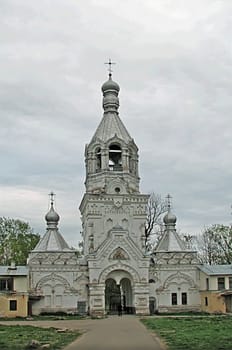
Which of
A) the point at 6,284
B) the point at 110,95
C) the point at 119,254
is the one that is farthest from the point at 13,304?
the point at 110,95

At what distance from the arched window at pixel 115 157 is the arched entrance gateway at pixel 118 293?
394 inches

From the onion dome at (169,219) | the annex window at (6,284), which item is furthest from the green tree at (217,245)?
the annex window at (6,284)

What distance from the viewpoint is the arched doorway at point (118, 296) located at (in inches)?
2032

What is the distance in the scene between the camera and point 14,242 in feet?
204

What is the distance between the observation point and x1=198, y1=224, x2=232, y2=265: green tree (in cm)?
6081

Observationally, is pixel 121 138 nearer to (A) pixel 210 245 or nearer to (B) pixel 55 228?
(B) pixel 55 228

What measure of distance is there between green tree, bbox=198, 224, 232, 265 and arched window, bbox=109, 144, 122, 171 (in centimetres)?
1424

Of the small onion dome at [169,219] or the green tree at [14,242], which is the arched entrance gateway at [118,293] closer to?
the small onion dome at [169,219]

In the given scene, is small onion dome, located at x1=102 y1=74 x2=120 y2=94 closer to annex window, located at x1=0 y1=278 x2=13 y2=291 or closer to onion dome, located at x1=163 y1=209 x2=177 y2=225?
onion dome, located at x1=163 y1=209 x2=177 y2=225

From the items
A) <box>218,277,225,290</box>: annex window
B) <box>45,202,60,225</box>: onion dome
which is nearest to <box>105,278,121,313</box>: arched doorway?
<box>45,202,60,225</box>: onion dome

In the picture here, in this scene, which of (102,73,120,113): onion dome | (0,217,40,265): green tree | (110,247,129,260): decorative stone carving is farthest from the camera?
(0,217,40,265): green tree

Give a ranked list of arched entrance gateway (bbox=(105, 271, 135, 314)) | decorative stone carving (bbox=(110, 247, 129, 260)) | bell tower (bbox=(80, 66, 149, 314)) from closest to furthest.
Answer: bell tower (bbox=(80, 66, 149, 314))
decorative stone carving (bbox=(110, 247, 129, 260))
arched entrance gateway (bbox=(105, 271, 135, 314))

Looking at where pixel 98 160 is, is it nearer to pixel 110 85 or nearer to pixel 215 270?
pixel 110 85

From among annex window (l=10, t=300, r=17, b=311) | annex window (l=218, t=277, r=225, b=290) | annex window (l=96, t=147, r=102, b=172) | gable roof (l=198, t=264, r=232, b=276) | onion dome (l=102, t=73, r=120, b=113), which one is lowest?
annex window (l=10, t=300, r=17, b=311)
